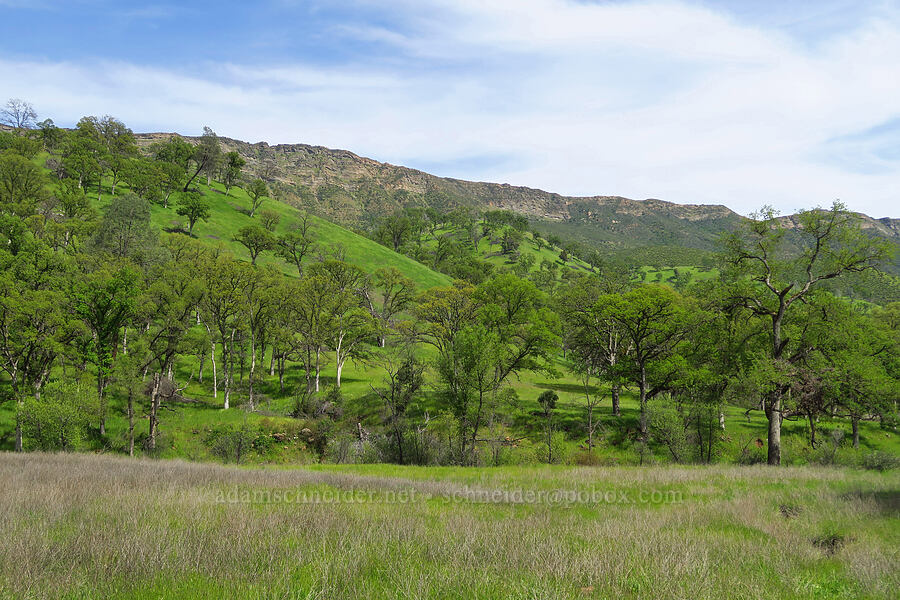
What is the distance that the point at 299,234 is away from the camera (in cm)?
8838

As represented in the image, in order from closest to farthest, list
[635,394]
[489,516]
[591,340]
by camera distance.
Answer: [489,516]
[591,340]
[635,394]

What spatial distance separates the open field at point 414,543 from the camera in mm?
4262

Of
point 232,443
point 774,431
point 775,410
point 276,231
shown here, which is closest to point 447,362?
point 232,443

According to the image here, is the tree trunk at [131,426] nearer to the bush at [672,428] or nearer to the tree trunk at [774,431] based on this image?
the bush at [672,428]

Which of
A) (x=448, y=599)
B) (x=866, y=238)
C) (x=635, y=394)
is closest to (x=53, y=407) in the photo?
(x=448, y=599)

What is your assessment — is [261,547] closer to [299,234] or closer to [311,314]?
[311,314]

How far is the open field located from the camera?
14.0 feet

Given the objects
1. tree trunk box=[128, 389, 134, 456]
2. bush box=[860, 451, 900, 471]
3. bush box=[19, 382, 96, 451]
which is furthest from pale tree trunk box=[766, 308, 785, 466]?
bush box=[19, 382, 96, 451]

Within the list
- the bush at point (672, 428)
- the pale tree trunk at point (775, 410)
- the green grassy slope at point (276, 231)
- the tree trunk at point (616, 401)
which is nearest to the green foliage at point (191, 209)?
the green grassy slope at point (276, 231)

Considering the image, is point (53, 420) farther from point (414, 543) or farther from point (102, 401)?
point (414, 543)

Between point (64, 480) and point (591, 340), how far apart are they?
147ft

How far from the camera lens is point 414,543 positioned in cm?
590

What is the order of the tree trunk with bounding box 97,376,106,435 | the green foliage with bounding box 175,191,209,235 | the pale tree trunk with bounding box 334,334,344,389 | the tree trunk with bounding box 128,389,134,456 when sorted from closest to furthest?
the tree trunk with bounding box 128,389,134,456
the tree trunk with bounding box 97,376,106,435
the pale tree trunk with bounding box 334,334,344,389
the green foliage with bounding box 175,191,209,235

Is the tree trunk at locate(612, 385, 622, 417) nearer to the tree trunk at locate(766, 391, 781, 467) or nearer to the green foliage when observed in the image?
the tree trunk at locate(766, 391, 781, 467)
